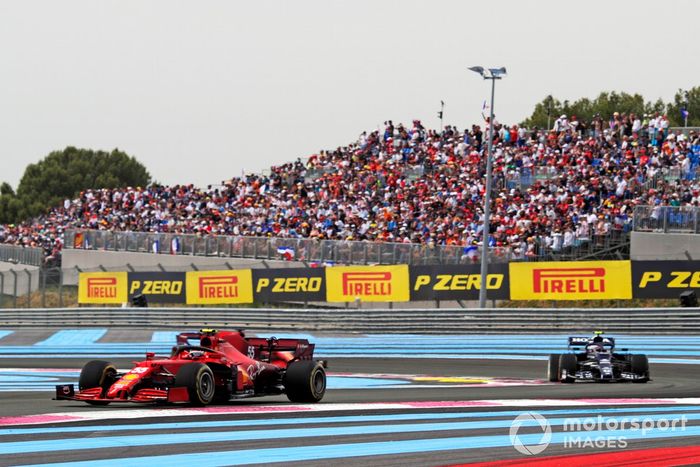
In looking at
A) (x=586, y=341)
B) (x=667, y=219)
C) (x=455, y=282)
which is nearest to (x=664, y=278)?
(x=667, y=219)

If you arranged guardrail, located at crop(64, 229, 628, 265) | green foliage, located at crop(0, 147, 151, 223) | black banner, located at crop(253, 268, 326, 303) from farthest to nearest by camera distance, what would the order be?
green foliage, located at crop(0, 147, 151, 223) → black banner, located at crop(253, 268, 326, 303) → guardrail, located at crop(64, 229, 628, 265)

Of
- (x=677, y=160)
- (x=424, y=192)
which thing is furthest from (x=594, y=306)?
(x=424, y=192)


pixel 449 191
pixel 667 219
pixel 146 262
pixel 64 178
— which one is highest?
pixel 64 178

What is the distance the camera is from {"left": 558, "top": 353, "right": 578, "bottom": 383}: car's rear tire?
58.4 ft

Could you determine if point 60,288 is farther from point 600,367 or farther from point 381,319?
point 600,367

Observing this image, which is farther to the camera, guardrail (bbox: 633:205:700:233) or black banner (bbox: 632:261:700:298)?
guardrail (bbox: 633:205:700:233)

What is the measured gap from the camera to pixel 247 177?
50.2 meters

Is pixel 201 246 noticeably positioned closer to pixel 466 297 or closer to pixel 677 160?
pixel 466 297

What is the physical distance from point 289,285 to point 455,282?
5.68m

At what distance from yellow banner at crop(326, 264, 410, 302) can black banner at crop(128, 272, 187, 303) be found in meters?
5.84

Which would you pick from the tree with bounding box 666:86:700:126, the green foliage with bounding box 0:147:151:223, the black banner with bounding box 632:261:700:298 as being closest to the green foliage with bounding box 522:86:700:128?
the tree with bounding box 666:86:700:126

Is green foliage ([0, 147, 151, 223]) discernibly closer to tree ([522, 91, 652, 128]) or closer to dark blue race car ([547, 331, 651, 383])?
tree ([522, 91, 652, 128])

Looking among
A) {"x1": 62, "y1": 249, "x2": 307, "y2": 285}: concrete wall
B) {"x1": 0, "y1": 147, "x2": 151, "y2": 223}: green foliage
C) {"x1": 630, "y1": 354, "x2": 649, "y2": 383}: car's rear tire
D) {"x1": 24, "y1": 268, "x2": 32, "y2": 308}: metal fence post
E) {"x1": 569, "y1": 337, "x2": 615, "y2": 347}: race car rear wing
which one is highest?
{"x1": 0, "y1": 147, "x2": 151, "y2": 223}: green foliage

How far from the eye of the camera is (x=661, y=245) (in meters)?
31.6
